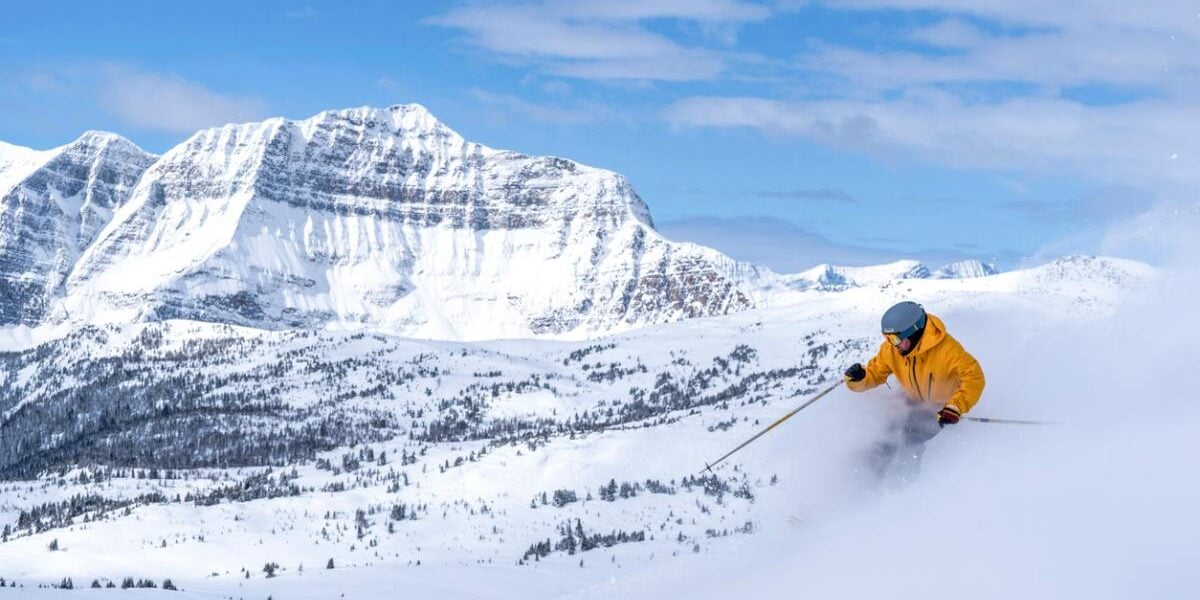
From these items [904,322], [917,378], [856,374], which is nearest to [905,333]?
[904,322]

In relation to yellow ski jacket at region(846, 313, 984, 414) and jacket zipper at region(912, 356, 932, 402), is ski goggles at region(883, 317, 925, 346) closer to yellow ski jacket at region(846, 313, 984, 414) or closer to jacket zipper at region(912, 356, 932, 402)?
yellow ski jacket at region(846, 313, 984, 414)

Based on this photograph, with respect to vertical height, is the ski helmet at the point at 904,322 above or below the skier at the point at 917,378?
above

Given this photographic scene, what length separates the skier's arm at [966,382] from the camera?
14.7 m

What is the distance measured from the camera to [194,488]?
103062 mm

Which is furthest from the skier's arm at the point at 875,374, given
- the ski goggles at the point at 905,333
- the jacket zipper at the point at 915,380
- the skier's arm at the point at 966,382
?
the skier's arm at the point at 966,382

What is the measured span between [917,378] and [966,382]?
0.91 m

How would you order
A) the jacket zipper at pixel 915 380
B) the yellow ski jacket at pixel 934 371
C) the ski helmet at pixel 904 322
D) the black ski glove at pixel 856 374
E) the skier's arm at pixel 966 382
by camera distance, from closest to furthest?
the skier's arm at pixel 966 382, the yellow ski jacket at pixel 934 371, the ski helmet at pixel 904 322, the jacket zipper at pixel 915 380, the black ski glove at pixel 856 374

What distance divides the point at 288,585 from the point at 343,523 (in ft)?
70.4

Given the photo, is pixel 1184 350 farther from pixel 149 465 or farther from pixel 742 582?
pixel 149 465

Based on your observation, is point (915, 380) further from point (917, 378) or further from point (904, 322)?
point (904, 322)

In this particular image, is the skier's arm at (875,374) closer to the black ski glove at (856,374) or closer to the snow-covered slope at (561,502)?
the black ski glove at (856,374)

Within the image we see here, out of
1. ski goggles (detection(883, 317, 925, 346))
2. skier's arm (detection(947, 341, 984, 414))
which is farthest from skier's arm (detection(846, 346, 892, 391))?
skier's arm (detection(947, 341, 984, 414))

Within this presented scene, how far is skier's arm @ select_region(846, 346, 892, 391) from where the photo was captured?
16.1 metres

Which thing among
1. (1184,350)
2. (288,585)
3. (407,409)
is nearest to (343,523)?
(288,585)
